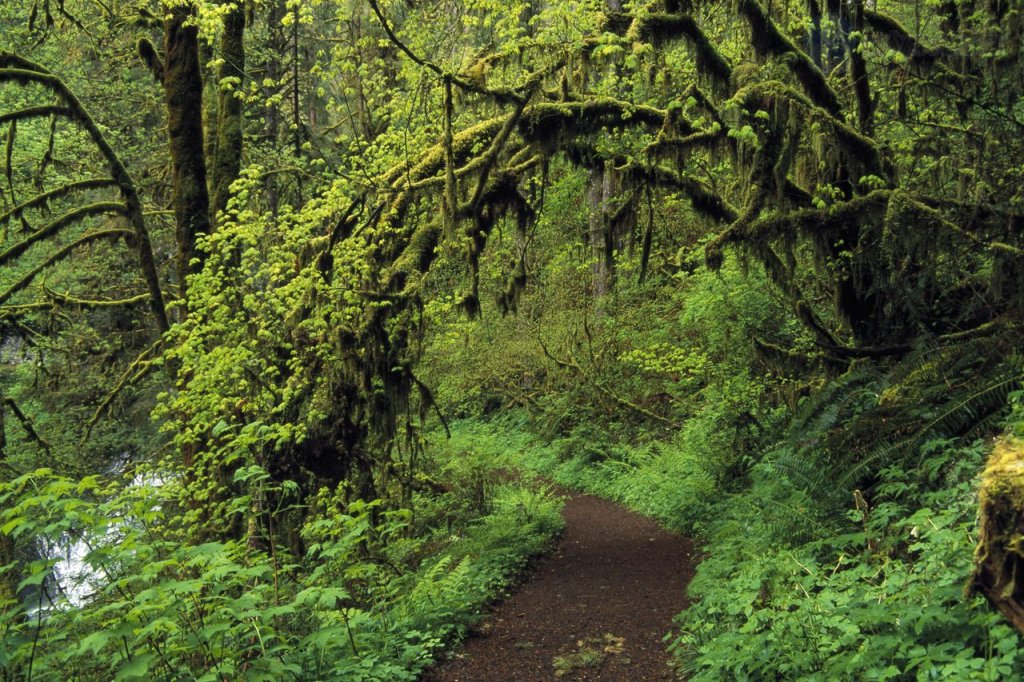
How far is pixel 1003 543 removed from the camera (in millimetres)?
3010

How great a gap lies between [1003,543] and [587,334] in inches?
446

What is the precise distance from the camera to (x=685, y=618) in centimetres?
648

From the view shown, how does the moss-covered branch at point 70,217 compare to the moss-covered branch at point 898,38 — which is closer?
the moss-covered branch at point 898,38

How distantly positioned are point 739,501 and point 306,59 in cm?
1605

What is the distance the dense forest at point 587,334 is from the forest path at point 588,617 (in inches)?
11.8

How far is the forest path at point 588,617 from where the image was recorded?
5.96m

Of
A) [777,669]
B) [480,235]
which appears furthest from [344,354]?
[777,669]

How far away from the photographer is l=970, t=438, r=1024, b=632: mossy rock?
9.77 feet

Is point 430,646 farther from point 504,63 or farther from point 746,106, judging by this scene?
point 504,63

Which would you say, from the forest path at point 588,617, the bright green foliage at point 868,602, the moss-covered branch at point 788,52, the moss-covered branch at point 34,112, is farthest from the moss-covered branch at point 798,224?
the moss-covered branch at point 34,112

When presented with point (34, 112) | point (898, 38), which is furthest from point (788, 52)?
point (34, 112)

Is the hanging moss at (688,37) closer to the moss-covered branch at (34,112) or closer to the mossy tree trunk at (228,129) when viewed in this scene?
the mossy tree trunk at (228,129)

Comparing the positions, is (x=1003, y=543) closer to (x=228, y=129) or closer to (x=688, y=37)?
(x=688, y=37)

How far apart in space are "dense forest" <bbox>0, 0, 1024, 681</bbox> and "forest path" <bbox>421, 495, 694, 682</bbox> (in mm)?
299
